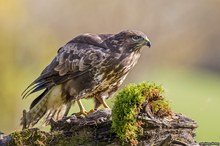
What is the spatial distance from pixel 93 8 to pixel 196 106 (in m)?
19.0

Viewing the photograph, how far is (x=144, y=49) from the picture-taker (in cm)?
3775

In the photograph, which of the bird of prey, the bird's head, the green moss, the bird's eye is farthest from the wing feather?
the green moss

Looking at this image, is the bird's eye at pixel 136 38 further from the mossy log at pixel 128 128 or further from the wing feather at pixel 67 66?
the mossy log at pixel 128 128

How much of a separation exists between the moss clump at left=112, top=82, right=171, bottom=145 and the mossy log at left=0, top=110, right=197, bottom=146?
64 mm

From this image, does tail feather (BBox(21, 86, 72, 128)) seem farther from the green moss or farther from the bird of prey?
the green moss

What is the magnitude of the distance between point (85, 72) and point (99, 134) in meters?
2.17

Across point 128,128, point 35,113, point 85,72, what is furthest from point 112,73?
point 128,128

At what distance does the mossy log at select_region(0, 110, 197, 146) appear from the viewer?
7887 mm

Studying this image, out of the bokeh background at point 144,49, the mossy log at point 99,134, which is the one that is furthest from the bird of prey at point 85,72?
the bokeh background at point 144,49

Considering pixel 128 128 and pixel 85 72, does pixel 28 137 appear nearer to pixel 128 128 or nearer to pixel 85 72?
pixel 128 128

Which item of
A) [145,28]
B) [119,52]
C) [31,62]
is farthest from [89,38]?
[145,28]

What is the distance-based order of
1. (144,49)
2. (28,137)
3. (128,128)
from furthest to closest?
(144,49)
(28,137)
(128,128)

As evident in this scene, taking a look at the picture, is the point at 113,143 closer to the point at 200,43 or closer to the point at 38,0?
the point at 38,0

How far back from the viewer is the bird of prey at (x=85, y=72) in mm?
9953
